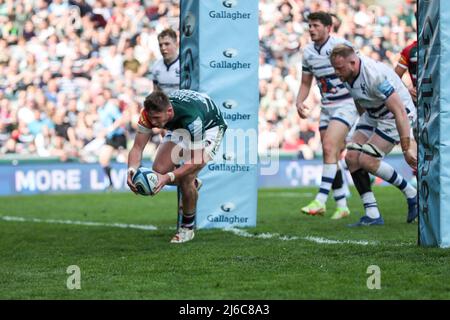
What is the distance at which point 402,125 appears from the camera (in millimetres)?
10070

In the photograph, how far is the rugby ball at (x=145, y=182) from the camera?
8.99m

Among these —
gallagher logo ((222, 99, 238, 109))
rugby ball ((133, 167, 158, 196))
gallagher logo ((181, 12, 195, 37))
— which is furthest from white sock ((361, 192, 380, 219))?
rugby ball ((133, 167, 158, 196))

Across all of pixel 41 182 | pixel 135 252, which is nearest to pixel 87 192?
pixel 41 182

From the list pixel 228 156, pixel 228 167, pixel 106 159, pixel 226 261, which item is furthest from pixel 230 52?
pixel 106 159

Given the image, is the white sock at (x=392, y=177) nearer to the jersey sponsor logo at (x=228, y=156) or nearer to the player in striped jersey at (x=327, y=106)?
the player in striped jersey at (x=327, y=106)

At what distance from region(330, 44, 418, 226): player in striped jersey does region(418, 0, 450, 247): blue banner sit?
1481 millimetres

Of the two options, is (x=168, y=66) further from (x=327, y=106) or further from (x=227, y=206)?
(x=227, y=206)

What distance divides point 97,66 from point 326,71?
13.4m

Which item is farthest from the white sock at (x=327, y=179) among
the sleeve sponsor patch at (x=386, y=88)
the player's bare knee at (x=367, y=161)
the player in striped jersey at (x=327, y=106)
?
the sleeve sponsor patch at (x=386, y=88)

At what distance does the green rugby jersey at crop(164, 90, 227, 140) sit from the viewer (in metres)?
9.49

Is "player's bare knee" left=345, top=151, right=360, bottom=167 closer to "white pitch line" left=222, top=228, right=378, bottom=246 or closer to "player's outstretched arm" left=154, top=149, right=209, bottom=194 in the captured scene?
"white pitch line" left=222, top=228, right=378, bottom=246

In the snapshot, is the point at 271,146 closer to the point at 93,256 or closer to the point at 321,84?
the point at 321,84

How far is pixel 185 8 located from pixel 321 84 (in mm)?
2467
